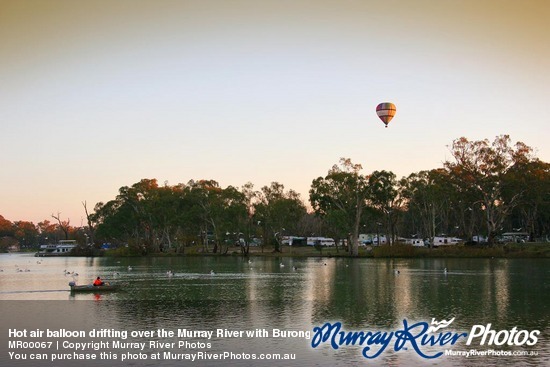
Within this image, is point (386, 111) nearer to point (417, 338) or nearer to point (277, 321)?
point (277, 321)

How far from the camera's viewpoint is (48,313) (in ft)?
119

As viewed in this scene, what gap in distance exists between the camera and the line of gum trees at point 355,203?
344 ft

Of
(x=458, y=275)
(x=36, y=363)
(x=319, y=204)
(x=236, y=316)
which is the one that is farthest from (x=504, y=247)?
(x=36, y=363)

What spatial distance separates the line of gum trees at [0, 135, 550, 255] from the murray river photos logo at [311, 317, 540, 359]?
259ft

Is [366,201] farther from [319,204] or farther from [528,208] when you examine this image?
[528,208]

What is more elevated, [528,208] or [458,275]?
[528,208]

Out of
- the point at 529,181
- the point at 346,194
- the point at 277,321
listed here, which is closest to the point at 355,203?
the point at 346,194

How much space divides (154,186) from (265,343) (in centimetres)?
12464

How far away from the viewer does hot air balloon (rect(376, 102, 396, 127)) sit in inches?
3046

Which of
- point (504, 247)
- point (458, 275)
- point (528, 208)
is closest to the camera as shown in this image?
point (458, 275)

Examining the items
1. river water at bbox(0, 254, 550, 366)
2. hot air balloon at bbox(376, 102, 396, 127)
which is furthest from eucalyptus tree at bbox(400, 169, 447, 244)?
river water at bbox(0, 254, 550, 366)

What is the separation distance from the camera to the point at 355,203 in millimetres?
115125

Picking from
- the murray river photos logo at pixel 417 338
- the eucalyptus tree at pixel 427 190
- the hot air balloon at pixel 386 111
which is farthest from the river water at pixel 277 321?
the eucalyptus tree at pixel 427 190

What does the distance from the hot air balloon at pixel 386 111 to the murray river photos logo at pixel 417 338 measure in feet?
164
